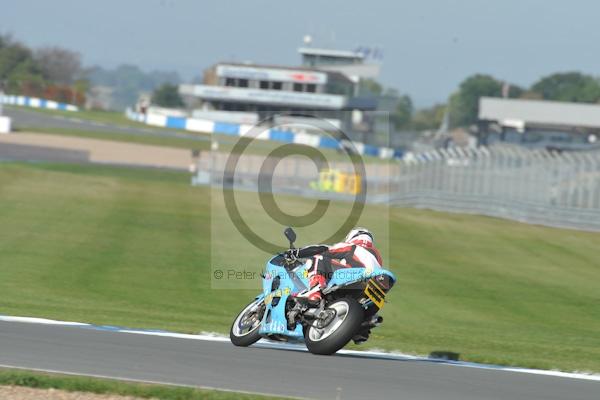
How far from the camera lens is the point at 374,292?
34.5ft

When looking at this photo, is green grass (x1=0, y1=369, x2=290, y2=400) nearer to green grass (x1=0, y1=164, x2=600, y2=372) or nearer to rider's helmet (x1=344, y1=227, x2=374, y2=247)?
rider's helmet (x1=344, y1=227, x2=374, y2=247)

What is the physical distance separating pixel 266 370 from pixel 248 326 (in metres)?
1.60

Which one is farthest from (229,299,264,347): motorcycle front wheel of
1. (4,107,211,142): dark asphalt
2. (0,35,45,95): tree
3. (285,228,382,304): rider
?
(0,35,45,95): tree

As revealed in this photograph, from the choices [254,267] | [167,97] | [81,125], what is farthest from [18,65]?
[254,267]

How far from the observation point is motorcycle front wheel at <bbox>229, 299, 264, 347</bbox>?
11453 millimetres

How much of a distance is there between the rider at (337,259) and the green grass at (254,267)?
2.09m

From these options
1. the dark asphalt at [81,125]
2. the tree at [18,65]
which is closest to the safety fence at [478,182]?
the dark asphalt at [81,125]

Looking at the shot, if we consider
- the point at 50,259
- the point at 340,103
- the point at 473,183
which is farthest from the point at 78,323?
the point at 340,103

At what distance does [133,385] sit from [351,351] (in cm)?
361

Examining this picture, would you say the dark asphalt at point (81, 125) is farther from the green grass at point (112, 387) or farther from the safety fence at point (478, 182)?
the green grass at point (112, 387)

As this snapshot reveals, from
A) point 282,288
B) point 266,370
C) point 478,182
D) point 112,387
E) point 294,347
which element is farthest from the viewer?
point 478,182

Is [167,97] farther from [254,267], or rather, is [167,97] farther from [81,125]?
[254,267]

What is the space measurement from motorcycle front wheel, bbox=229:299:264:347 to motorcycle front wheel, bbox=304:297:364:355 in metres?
0.74

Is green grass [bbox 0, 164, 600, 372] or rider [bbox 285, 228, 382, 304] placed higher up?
rider [bbox 285, 228, 382, 304]
